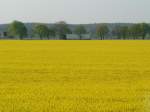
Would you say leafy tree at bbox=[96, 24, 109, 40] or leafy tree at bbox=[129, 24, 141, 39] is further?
leafy tree at bbox=[96, 24, 109, 40]

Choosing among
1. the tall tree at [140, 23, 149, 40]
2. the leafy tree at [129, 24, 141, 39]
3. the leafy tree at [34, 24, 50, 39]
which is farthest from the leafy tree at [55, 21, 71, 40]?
the tall tree at [140, 23, 149, 40]

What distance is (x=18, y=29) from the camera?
18625 cm

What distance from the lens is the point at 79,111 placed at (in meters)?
10.6

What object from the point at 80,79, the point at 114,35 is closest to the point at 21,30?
the point at 114,35

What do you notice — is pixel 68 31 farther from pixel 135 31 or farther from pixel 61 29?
pixel 135 31

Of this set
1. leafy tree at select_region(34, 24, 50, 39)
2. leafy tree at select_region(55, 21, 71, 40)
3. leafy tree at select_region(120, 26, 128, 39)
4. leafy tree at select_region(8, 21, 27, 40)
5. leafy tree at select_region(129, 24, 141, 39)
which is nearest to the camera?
leafy tree at select_region(129, 24, 141, 39)

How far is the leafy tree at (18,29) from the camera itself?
7254 inches

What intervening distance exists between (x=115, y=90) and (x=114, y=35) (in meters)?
174

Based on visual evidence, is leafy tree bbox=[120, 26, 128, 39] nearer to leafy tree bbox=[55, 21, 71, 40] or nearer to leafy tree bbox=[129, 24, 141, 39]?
leafy tree bbox=[129, 24, 141, 39]

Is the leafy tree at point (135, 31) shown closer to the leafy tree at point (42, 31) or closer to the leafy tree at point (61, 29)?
the leafy tree at point (61, 29)

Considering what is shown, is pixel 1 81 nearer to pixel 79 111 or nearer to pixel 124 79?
pixel 124 79

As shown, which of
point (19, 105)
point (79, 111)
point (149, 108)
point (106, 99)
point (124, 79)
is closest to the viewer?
point (149, 108)

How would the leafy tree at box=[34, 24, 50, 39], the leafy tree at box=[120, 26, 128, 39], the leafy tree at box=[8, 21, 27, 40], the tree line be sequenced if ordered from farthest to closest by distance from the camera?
the leafy tree at box=[8, 21, 27, 40]
the leafy tree at box=[34, 24, 50, 39]
the tree line
the leafy tree at box=[120, 26, 128, 39]

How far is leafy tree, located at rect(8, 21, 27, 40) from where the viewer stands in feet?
604
